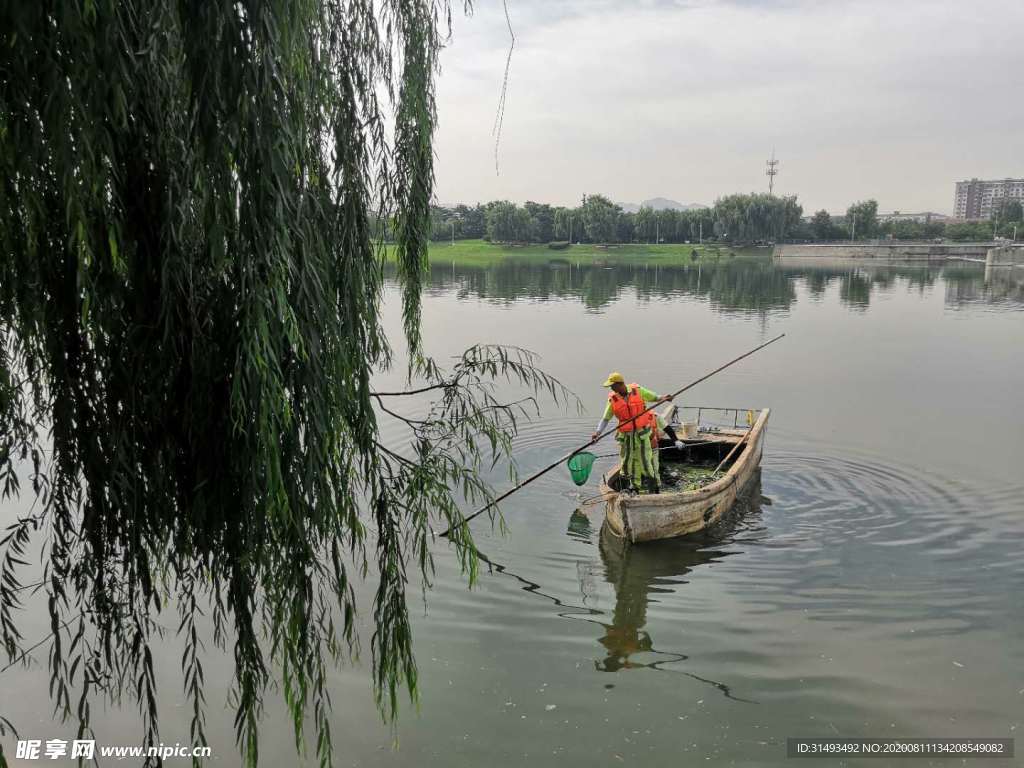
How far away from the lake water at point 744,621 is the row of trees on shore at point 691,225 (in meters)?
85.2

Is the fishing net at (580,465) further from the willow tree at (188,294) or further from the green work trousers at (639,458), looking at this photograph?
the willow tree at (188,294)

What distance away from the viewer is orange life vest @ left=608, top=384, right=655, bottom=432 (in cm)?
1016

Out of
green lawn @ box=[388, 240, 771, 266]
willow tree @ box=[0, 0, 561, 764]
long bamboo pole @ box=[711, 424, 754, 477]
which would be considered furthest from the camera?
green lawn @ box=[388, 240, 771, 266]

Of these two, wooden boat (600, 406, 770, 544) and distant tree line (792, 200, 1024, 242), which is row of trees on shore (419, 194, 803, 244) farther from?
wooden boat (600, 406, 770, 544)

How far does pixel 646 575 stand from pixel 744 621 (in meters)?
1.48

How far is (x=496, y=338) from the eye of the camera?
27453 mm

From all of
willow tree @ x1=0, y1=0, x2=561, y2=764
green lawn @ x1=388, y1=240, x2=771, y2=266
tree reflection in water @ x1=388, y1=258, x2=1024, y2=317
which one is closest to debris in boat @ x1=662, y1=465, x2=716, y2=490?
willow tree @ x1=0, y1=0, x2=561, y2=764

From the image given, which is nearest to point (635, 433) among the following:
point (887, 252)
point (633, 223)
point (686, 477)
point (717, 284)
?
point (686, 477)

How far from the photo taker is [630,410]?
33.6 feet

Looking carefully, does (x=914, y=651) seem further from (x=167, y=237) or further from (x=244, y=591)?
(x=167, y=237)

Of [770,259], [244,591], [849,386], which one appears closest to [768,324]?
[849,386]

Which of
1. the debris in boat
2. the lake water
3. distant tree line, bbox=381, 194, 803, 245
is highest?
distant tree line, bbox=381, 194, 803, 245

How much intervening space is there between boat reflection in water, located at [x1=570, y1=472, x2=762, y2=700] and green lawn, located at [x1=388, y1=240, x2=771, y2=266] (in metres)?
75.1

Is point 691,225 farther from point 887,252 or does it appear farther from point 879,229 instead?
point 879,229
